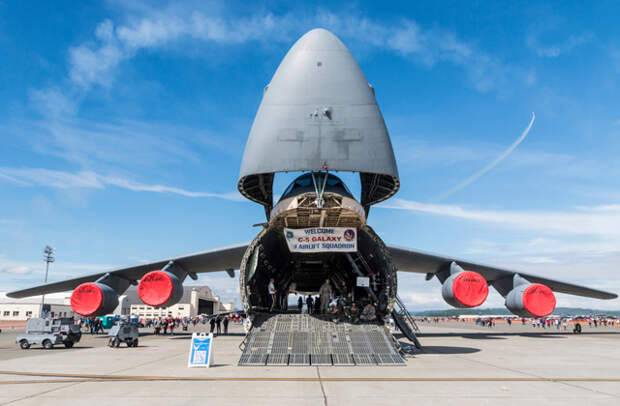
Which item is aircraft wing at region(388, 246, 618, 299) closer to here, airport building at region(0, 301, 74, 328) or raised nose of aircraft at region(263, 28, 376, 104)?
raised nose of aircraft at region(263, 28, 376, 104)

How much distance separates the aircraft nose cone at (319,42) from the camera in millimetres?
12023

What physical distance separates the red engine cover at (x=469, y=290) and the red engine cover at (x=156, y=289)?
9.91 metres

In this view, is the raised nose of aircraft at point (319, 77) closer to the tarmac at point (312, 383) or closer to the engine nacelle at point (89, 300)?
the tarmac at point (312, 383)

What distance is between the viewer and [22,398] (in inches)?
237

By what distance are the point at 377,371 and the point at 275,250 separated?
7.97 metres

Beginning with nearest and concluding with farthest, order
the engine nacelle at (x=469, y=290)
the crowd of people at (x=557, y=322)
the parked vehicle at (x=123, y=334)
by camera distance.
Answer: the engine nacelle at (x=469, y=290) < the parked vehicle at (x=123, y=334) < the crowd of people at (x=557, y=322)

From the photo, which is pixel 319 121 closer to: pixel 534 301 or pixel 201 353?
pixel 201 353

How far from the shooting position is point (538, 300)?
15.6 meters

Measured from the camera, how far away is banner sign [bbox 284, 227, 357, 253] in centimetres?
1199

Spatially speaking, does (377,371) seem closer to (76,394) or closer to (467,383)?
(467,383)

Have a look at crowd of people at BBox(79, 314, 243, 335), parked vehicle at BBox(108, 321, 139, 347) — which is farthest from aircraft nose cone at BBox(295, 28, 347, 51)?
crowd of people at BBox(79, 314, 243, 335)

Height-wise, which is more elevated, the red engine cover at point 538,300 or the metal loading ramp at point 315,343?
the red engine cover at point 538,300

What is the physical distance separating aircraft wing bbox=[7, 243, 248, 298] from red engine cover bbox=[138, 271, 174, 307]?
239 centimetres

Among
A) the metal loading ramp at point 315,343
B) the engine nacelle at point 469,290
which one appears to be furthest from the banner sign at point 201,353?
the engine nacelle at point 469,290
